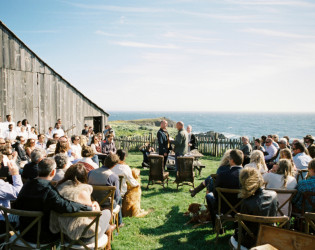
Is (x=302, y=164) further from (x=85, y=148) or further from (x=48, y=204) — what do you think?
(x=48, y=204)

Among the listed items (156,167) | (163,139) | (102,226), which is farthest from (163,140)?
(102,226)

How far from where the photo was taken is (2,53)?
512 inches

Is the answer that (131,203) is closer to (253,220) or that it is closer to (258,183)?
(258,183)

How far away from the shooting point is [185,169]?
8.59 metres

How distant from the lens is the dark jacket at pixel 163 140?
32.0ft

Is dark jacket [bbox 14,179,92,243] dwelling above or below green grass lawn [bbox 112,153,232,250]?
above

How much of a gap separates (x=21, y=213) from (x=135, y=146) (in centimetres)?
1525

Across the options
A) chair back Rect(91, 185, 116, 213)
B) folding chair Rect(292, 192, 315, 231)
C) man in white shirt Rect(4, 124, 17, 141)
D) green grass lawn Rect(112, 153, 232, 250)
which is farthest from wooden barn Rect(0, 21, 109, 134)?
folding chair Rect(292, 192, 315, 231)

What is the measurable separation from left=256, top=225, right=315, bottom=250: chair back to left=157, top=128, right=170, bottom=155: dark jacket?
6.69 m

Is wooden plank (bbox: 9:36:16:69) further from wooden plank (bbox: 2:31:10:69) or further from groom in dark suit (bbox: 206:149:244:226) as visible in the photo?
groom in dark suit (bbox: 206:149:244:226)

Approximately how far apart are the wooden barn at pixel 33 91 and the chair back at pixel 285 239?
13291 millimetres

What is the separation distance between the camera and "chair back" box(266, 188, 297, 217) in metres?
Answer: 4.73

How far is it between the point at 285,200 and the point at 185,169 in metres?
3.87

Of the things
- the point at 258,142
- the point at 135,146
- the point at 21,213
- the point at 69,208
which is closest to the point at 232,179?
the point at 69,208
